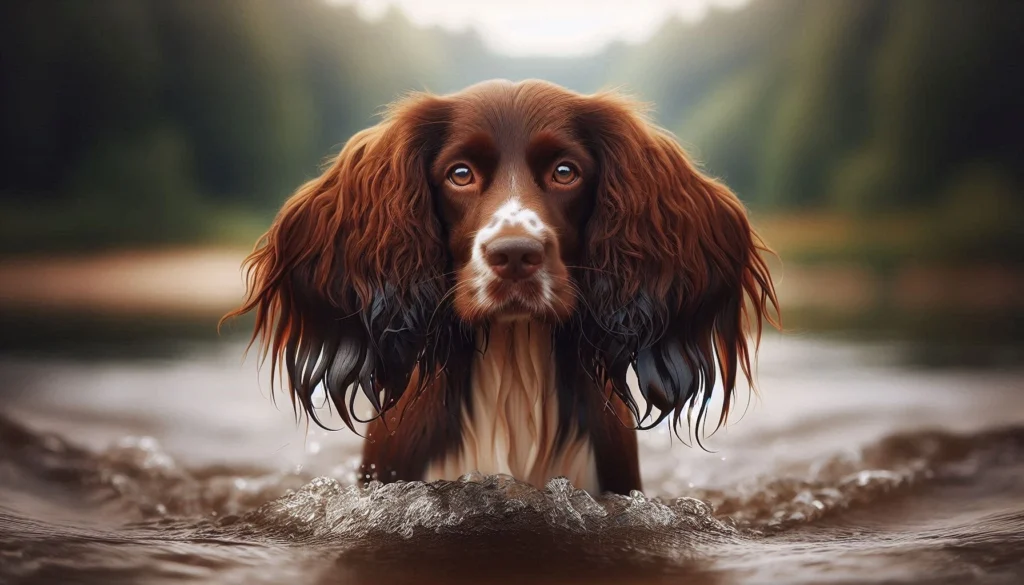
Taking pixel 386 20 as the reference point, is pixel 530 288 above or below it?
below

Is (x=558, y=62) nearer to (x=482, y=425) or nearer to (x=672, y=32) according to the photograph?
(x=672, y=32)

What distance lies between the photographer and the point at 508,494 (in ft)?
8.23

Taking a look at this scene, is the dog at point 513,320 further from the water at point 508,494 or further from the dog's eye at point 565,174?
the water at point 508,494

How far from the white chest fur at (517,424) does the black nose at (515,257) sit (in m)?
0.37

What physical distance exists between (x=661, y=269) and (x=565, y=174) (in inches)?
13.7

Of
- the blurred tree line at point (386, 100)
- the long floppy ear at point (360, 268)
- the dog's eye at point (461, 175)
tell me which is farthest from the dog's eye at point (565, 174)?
Answer: the blurred tree line at point (386, 100)

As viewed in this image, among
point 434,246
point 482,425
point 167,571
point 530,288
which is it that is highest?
point 434,246

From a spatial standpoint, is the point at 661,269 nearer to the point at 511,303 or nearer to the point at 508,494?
the point at 511,303

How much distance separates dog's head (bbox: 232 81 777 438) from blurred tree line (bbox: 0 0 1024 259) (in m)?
0.47

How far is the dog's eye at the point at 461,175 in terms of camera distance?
2330 mm

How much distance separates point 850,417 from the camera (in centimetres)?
326

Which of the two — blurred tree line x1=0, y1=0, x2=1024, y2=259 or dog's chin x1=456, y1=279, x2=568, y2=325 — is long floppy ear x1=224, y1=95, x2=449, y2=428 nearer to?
dog's chin x1=456, y1=279, x2=568, y2=325

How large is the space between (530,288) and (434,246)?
35cm

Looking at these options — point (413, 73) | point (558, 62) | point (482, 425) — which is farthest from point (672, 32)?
point (482, 425)
